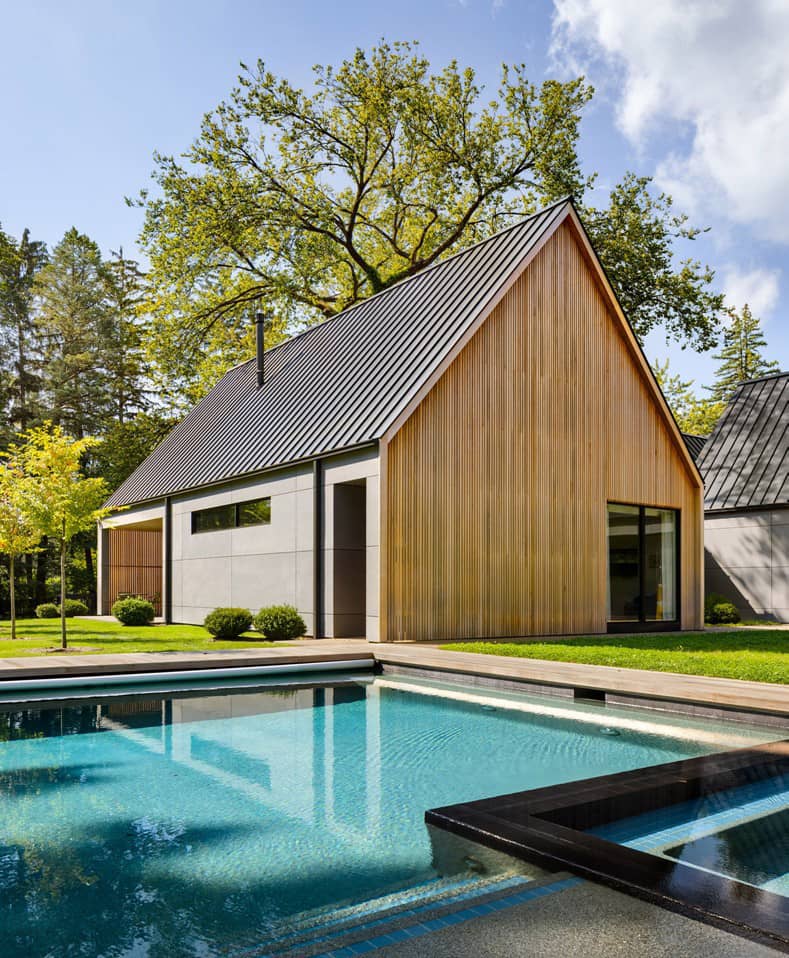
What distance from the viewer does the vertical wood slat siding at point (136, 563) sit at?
23.7 metres

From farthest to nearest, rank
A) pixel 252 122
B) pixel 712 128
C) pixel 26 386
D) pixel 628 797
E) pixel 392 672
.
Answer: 1. pixel 26 386
2. pixel 252 122
3. pixel 712 128
4. pixel 392 672
5. pixel 628 797

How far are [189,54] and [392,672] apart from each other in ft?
47.8

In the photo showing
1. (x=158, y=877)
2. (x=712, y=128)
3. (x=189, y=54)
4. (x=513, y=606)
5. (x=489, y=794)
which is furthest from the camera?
(x=712, y=128)

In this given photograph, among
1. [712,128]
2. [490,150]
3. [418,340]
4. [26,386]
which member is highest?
[490,150]

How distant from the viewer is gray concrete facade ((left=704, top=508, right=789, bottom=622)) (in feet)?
64.1

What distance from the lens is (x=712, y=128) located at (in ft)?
66.4

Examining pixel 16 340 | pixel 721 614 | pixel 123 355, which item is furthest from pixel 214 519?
pixel 16 340

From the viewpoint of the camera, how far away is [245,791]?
5.14 meters

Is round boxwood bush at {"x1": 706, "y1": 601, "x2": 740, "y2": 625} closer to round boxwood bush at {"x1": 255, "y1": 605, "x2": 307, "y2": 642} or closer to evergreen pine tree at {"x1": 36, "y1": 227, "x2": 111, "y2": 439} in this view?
round boxwood bush at {"x1": 255, "y1": 605, "x2": 307, "y2": 642}

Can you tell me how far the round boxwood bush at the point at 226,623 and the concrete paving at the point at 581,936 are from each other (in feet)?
34.5

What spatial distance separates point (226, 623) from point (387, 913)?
1016 cm

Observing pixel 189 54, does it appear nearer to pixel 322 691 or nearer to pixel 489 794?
pixel 322 691

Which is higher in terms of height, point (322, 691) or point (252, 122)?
point (252, 122)

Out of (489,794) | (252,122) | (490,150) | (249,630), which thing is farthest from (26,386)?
(489,794)
